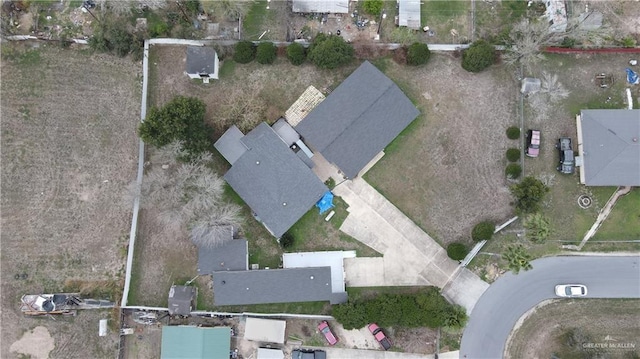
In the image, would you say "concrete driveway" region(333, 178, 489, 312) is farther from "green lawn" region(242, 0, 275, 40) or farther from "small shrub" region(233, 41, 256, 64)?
"green lawn" region(242, 0, 275, 40)

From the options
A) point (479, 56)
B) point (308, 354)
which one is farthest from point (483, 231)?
point (308, 354)

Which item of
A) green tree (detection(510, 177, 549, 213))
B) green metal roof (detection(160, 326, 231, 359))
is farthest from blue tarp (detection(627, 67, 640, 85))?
green metal roof (detection(160, 326, 231, 359))

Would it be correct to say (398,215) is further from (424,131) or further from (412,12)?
(412,12)

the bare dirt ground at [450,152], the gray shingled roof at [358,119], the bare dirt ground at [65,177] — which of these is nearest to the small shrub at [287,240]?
the gray shingled roof at [358,119]

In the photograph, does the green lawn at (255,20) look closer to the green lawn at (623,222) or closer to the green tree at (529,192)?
the green tree at (529,192)

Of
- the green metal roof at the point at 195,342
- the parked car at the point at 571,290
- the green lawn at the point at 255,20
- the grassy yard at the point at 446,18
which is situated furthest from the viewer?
the green lawn at the point at 255,20
